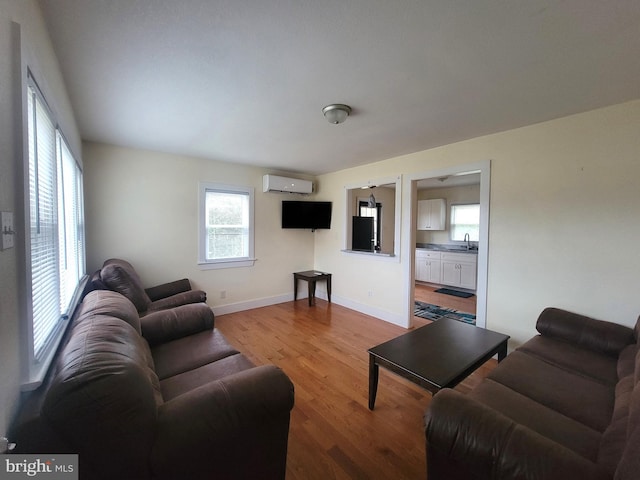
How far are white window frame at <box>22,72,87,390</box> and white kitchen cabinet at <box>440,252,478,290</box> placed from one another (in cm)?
606

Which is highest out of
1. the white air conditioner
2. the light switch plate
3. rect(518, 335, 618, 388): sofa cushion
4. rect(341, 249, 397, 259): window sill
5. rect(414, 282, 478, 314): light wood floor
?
the white air conditioner

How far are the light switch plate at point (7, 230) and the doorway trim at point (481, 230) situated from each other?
11.3 feet

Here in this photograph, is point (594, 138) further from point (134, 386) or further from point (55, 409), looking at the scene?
point (55, 409)

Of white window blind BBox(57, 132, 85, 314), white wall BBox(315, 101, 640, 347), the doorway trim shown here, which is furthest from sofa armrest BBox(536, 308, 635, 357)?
white window blind BBox(57, 132, 85, 314)

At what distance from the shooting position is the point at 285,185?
4629 millimetres

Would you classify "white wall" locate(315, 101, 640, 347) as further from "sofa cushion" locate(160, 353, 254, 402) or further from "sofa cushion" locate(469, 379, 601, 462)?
"sofa cushion" locate(160, 353, 254, 402)

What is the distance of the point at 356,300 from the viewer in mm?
4547

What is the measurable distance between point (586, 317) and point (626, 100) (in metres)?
→ 1.73

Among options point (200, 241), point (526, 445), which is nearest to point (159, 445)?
point (526, 445)

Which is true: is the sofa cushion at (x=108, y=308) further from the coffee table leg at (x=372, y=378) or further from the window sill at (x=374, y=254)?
the window sill at (x=374, y=254)

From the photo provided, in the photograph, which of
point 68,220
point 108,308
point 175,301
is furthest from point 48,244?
point 175,301

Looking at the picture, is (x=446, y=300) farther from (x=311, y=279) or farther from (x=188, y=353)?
(x=188, y=353)

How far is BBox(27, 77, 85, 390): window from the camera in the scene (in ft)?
3.75

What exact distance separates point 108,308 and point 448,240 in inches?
263
